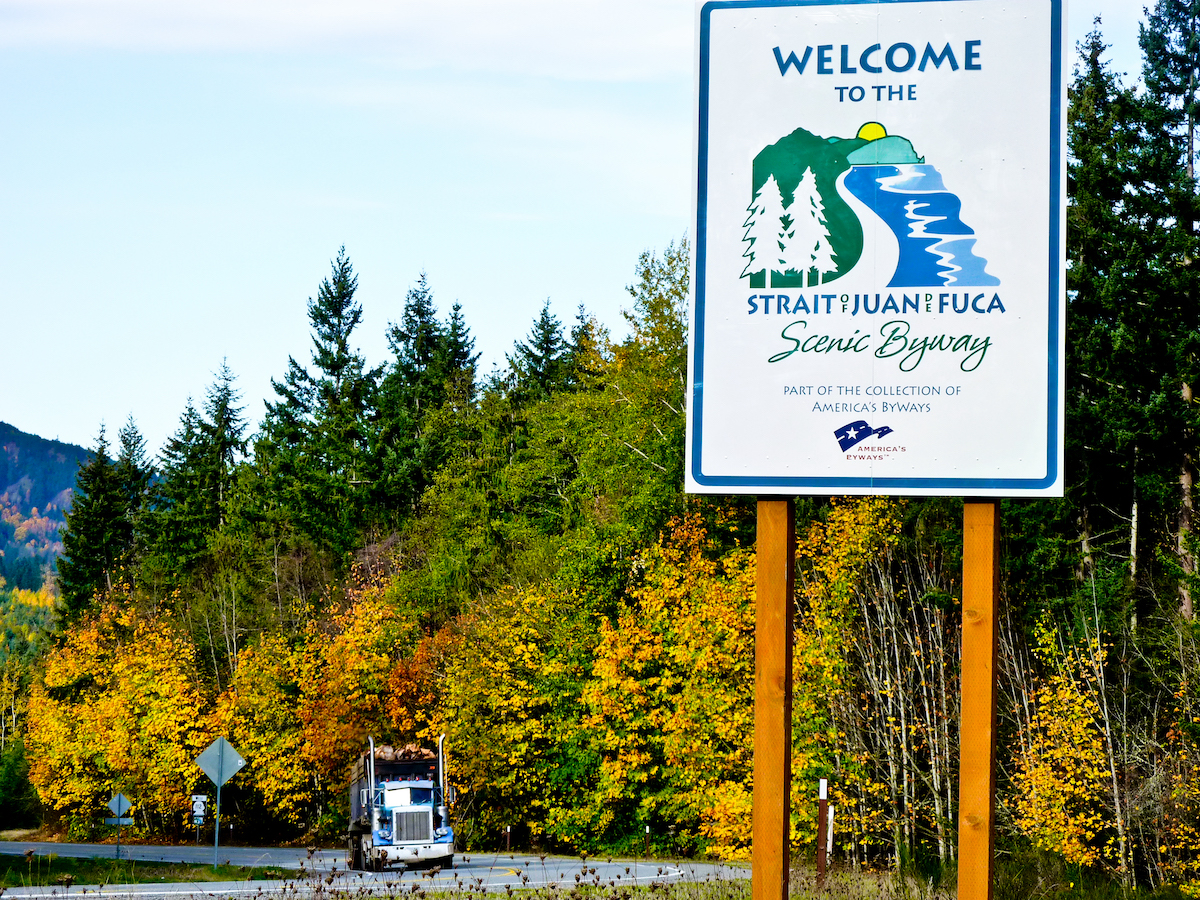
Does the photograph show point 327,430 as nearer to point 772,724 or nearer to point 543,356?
point 543,356

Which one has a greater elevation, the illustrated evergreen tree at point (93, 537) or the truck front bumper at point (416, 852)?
the illustrated evergreen tree at point (93, 537)

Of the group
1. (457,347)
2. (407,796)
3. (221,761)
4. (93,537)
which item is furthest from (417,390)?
(221,761)

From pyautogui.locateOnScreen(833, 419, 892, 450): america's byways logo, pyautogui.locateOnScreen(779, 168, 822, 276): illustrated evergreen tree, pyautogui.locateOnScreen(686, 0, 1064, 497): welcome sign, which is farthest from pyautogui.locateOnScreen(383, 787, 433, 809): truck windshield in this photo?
pyautogui.locateOnScreen(779, 168, 822, 276): illustrated evergreen tree

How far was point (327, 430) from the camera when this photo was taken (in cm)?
7038

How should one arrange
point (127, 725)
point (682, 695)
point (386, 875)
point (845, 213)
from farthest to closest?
point (127, 725)
point (682, 695)
point (386, 875)
point (845, 213)

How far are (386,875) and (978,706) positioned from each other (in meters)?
24.9

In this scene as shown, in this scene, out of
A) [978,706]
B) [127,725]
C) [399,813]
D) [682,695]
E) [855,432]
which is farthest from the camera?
[127,725]

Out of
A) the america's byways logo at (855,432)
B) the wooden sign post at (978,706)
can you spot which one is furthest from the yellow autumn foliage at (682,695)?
the america's byways logo at (855,432)

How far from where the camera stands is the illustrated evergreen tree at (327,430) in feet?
220

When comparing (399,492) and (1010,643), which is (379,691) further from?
(1010,643)

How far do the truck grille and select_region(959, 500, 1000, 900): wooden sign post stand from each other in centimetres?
2679

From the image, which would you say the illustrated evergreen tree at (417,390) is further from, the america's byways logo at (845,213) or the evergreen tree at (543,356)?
the america's byways logo at (845,213)

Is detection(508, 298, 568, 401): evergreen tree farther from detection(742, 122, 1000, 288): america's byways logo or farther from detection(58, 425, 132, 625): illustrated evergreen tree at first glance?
detection(742, 122, 1000, 288): america's byways logo

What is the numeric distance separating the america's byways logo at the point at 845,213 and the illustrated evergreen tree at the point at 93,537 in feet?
246
